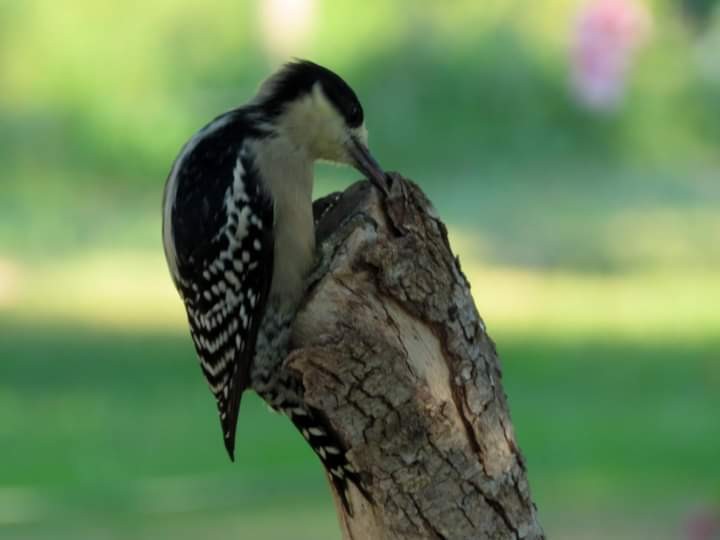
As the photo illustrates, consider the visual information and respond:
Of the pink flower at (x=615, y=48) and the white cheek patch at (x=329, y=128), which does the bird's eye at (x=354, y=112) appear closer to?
the white cheek patch at (x=329, y=128)

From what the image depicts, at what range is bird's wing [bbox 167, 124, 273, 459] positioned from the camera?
2.49m

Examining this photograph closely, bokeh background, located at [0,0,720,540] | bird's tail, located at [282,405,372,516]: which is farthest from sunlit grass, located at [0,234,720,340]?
bird's tail, located at [282,405,372,516]

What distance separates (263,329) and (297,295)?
0.08 metres

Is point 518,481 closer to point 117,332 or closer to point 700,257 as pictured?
point 117,332

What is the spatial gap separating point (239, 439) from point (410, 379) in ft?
13.4

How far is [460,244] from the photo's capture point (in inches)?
270

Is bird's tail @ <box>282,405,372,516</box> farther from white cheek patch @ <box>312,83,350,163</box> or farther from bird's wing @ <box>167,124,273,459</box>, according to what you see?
white cheek patch @ <box>312,83,350,163</box>

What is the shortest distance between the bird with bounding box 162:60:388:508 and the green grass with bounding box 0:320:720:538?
8.97ft

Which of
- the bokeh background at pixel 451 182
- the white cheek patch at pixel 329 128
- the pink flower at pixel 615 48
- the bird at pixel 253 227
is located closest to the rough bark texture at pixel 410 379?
the bird at pixel 253 227

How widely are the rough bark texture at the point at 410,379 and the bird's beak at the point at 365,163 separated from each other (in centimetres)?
9

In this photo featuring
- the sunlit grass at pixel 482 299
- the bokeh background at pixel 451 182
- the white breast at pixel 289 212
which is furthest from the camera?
the sunlit grass at pixel 482 299

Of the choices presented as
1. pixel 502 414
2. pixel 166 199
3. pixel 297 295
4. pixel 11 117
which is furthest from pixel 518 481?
pixel 11 117

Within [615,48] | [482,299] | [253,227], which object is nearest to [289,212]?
[253,227]

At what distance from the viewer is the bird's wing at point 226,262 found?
8.18ft
